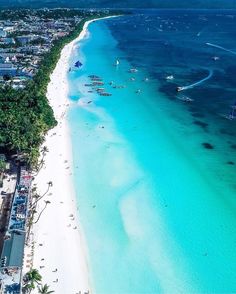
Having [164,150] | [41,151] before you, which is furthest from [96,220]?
[164,150]

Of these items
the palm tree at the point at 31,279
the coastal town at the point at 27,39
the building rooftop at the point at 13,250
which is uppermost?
the coastal town at the point at 27,39

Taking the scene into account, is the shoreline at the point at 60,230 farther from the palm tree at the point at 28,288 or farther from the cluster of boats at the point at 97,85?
the cluster of boats at the point at 97,85

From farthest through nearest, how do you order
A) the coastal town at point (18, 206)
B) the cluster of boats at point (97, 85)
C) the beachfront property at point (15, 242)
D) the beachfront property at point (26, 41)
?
the beachfront property at point (26, 41) < the cluster of boats at point (97, 85) < the coastal town at point (18, 206) < the beachfront property at point (15, 242)

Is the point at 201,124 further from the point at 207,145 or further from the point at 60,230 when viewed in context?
the point at 60,230

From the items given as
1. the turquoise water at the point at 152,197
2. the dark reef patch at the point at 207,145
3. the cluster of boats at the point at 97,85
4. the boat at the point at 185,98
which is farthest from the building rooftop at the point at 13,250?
the boat at the point at 185,98


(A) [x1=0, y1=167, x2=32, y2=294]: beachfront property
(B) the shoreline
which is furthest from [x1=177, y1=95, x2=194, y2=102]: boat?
(A) [x1=0, y1=167, x2=32, y2=294]: beachfront property

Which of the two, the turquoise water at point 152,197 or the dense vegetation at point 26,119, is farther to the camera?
the dense vegetation at point 26,119

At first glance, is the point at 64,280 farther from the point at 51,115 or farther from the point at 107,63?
the point at 107,63
